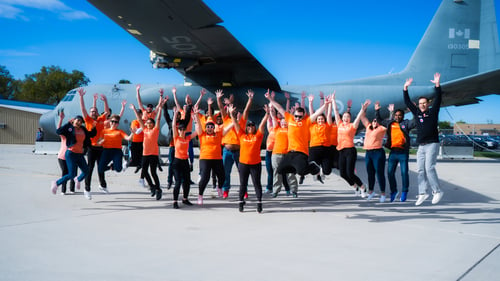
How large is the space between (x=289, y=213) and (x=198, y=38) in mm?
7467

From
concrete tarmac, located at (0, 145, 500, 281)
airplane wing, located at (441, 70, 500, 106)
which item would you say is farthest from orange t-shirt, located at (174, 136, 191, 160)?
airplane wing, located at (441, 70, 500, 106)

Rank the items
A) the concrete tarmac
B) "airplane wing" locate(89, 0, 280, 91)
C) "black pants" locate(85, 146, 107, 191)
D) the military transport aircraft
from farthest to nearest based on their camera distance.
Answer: the military transport aircraft
"airplane wing" locate(89, 0, 280, 91)
"black pants" locate(85, 146, 107, 191)
the concrete tarmac

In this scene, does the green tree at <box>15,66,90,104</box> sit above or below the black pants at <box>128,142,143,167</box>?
above

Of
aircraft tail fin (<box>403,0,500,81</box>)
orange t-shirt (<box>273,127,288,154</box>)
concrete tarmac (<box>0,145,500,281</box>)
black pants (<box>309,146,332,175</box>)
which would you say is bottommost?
concrete tarmac (<box>0,145,500,281</box>)

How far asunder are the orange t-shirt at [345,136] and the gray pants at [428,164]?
1.38 meters

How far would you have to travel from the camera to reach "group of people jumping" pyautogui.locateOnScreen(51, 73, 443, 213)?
7293mm

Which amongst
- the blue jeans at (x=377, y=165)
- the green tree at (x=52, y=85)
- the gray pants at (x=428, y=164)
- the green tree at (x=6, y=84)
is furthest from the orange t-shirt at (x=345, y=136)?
the green tree at (x=6, y=84)

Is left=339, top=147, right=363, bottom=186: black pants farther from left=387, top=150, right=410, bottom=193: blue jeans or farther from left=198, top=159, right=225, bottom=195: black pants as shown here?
left=198, top=159, right=225, bottom=195: black pants

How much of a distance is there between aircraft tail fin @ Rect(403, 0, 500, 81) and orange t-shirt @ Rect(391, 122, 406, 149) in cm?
1112

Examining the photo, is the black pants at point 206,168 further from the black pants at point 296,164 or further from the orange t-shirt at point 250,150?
the black pants at point 296,164

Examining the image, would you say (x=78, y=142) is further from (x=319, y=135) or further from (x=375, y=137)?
(x=375, y=137)

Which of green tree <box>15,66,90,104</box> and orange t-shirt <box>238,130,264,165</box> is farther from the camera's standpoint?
green tree <box>15,66,90,104</box>

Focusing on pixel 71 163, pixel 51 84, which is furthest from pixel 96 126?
pixel 51 84

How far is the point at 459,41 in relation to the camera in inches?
717
